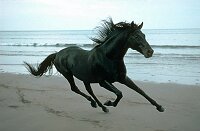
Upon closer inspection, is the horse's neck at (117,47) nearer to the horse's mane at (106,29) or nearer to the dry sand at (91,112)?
the horse's mane at (106,29)

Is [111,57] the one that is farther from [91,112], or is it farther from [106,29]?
[91,112]

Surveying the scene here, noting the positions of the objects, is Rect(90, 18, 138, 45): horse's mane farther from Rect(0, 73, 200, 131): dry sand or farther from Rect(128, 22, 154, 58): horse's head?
Rect(0, 73, 200, 131): dry sand

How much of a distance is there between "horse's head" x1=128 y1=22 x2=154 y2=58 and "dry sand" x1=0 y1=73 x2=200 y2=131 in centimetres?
135

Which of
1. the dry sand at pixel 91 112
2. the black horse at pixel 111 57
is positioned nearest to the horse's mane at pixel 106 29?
the black horse at pixel 111 57

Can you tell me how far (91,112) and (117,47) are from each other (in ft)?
6.07

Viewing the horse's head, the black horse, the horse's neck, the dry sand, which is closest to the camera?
the horse's head

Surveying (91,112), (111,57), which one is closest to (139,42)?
(111,57)

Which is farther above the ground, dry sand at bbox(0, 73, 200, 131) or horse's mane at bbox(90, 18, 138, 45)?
horse's mane at bbox(90, 18, 138, 45)

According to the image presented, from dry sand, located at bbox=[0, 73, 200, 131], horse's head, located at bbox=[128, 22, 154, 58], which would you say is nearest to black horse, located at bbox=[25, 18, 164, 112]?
horse's head, located at bbox=[128, 22, 154, 58]

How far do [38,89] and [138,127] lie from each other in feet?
15.5

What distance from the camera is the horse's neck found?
5.23 metres

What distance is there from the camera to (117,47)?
530 cm

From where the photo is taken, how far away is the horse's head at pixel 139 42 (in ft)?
15.6

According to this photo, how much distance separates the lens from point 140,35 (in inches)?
194
